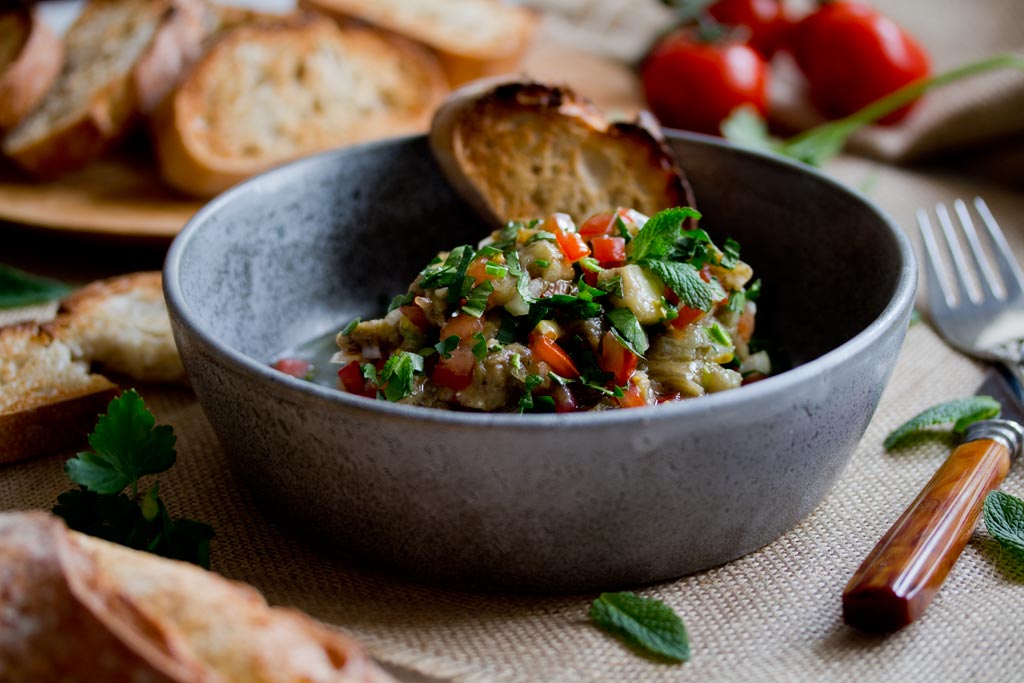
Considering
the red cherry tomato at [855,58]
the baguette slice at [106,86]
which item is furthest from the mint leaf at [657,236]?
the red cherry tomato at [855,58]

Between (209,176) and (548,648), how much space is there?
2.55 metres

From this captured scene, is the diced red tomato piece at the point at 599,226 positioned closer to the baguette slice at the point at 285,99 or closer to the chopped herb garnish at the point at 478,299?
the chopped herb garnish at the point at 478,299

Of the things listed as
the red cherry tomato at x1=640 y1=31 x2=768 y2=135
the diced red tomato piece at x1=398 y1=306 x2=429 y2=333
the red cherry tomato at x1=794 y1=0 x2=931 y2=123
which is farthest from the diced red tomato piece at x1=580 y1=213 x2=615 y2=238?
the red cherry tomato at x1=794 y1=0 x2=931 y2=123

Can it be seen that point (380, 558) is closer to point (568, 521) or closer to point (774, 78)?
point (568, 521)

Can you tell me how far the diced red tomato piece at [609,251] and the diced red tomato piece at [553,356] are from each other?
295 millimetres

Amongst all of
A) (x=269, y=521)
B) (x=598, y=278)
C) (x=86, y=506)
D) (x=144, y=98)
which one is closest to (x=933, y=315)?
(x=598, y=278)

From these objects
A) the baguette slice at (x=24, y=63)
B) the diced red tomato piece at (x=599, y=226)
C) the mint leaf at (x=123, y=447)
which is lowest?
the baguette slice at (x=24, y=63)

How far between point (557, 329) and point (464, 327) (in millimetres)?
205

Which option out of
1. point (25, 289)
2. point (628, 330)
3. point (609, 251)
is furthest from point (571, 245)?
point (25, 289)

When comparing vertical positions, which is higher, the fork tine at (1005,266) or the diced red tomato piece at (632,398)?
the fork tine at (1005,266)

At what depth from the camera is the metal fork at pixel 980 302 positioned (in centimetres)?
301

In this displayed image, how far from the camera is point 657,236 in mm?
2383

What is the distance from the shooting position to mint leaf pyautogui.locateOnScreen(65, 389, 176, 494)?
2.21m

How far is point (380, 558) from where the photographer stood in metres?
2.13
